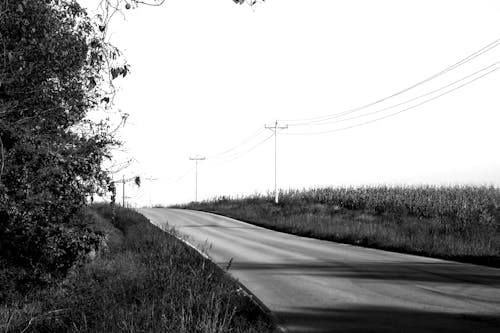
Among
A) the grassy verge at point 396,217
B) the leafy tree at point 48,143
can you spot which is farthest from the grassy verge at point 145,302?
the grassy verge at point 396,217

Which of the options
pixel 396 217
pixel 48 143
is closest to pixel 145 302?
pixel 48 143

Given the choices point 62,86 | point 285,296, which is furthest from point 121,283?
point 62,86

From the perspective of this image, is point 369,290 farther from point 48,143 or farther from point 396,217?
point 396,217

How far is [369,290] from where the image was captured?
1012 cm

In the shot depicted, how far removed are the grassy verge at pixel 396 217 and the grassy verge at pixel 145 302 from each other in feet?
28.7

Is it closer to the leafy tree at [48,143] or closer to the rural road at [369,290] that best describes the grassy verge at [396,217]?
the rural road at [369,290]

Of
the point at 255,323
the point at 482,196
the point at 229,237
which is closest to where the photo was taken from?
the point at 255,323

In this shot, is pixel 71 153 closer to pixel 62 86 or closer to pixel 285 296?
pixel 62 86

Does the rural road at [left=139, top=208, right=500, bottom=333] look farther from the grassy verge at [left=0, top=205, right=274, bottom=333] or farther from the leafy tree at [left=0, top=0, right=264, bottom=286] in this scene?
the leafy tree at [left=0, top=0, right=264, bottom=286]

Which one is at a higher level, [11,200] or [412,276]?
[11,200]

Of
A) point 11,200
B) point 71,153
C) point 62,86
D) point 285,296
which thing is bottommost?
point 285,296

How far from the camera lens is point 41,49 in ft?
27.6

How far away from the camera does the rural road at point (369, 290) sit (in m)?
7.57

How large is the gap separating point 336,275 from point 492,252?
6.11 meters
